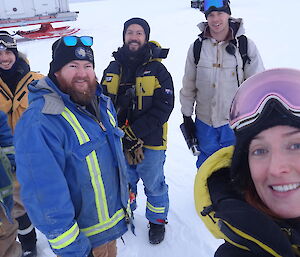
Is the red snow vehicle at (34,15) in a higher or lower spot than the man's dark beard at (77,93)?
higher

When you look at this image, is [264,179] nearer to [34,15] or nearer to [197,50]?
[197,50]

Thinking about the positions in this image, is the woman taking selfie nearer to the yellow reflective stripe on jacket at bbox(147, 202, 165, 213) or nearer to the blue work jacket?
the blue work jacket

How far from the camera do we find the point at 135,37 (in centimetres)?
278

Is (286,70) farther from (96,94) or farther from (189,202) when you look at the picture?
(189,202)

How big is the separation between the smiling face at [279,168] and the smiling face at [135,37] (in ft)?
6.16

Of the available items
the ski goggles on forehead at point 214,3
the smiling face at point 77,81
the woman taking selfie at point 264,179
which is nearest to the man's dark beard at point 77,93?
the smiling face at point 77,81

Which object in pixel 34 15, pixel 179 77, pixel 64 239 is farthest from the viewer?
pixel 34 15

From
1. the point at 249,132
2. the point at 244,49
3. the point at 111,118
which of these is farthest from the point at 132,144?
the point at 249,132

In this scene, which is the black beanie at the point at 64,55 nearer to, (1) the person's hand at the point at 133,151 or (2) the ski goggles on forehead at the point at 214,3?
(1) the person's hand at the point at 133,151

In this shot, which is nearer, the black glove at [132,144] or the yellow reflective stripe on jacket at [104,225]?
the yellow reflective stripe on jacket at [104,225]

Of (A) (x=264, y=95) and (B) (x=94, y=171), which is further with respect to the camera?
(B) (x=94, y=171)

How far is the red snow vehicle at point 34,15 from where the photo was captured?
50.0 feet

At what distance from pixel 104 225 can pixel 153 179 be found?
3.29 feet

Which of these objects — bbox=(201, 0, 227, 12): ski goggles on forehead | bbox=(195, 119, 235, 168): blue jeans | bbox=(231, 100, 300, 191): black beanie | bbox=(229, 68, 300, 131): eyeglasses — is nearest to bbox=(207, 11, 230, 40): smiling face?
bbox=(201, 0, 227, 12): ski goggles on forehead
